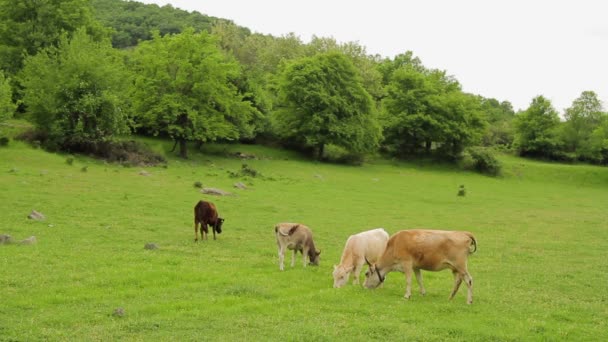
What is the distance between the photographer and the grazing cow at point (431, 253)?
1410 centimetres

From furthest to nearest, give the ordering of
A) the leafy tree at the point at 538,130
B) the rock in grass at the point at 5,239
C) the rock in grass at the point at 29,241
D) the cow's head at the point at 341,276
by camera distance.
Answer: the leafy tree at the point at 538,130
the rock in grass at the point at 29,241
the rock in grass at the point at 5,239
the cow's head at the point at 341,276

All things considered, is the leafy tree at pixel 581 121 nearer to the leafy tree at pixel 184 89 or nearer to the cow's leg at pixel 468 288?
the leafy tree at pixel 184 89

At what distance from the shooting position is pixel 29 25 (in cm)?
5706

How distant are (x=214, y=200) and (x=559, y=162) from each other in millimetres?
68599

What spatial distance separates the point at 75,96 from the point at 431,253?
39.6 m

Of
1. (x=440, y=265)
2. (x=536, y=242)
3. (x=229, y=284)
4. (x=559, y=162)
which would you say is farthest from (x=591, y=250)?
(x=559, y=162)

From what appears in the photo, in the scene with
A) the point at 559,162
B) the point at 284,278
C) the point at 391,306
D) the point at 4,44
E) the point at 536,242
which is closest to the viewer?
the point at 391,306

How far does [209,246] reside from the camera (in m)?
21.2

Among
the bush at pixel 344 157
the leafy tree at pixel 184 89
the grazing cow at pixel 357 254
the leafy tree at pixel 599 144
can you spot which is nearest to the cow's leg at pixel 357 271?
the grazing cow at pixel 357 254

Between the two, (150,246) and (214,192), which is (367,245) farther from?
(214,192)

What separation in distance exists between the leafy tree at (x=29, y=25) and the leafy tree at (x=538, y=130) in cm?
6644

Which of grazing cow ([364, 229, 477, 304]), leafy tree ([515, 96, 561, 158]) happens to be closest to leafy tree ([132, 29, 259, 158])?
grazing cow ([364, 229, 477, 304])

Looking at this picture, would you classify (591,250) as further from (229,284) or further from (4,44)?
(4,44)

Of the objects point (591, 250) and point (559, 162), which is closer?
point (591, 250)
